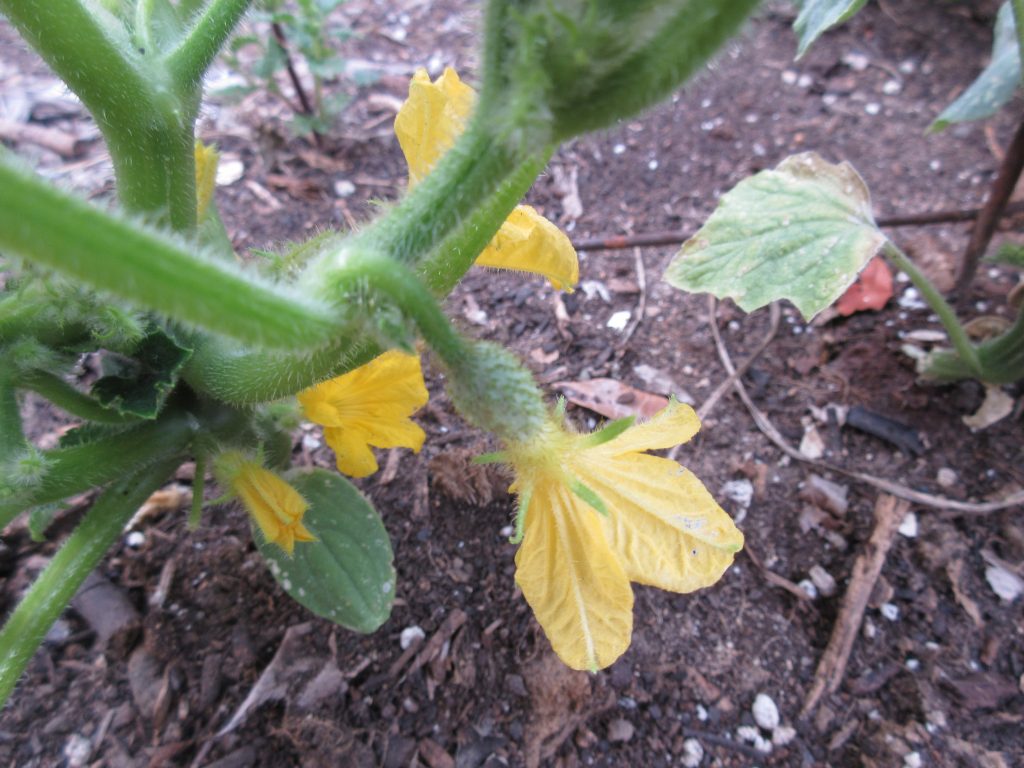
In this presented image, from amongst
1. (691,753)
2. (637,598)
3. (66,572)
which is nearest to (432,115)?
(66,572)

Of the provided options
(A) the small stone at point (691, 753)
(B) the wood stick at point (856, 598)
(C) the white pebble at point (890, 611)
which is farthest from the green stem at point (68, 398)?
(C) the white pebble at point (890, 611)

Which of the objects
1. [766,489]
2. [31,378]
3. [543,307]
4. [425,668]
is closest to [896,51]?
[543,307]

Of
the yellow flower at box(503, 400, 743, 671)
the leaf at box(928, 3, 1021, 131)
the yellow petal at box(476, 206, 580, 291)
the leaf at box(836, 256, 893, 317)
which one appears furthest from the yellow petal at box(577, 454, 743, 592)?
the leaf at box(928, 3, 1021, 131)

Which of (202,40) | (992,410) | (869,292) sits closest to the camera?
(202,40)

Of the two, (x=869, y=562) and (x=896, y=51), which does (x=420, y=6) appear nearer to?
(x=896, y=51)

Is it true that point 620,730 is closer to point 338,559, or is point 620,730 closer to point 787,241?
point 338,559
